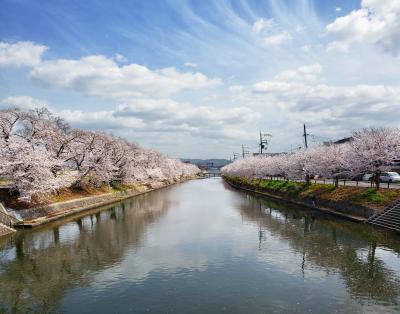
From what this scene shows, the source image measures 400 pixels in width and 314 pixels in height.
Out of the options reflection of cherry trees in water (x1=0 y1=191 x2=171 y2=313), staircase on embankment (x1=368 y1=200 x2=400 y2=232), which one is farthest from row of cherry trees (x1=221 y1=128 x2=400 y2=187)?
reflection of cherry trees in water (x1=0 y1=191 x2=171 y2=313)

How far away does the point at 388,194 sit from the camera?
3578 centimetres

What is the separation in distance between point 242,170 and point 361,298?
9289 centimetres

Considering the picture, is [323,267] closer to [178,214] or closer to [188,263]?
[188,263]

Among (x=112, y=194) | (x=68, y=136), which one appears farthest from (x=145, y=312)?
(x=112, y=194)

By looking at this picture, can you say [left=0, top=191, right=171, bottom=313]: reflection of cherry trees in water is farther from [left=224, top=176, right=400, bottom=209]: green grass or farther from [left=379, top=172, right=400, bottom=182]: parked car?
[left=379, top=172, right=400, bottom=182]: parked car

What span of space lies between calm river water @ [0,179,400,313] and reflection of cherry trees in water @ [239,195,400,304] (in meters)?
0.07

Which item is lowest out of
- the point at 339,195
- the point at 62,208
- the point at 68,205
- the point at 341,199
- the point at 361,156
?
the point at 341,199

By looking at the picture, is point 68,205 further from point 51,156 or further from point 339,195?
point 339,195

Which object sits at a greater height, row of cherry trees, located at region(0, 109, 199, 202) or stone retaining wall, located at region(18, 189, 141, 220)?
row of cherry trees, located at region(0, 109, 199, 202)

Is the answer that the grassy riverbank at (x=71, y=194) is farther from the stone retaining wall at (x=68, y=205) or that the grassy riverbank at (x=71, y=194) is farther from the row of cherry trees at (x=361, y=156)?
the row of cherry trees at (x=361, y=156)

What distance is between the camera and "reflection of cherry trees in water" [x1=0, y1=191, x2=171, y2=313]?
17475 mm

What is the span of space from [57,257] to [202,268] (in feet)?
34.3

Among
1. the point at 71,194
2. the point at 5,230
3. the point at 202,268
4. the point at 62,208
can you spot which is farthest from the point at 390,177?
the point at 5,230

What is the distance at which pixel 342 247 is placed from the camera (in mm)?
26641
